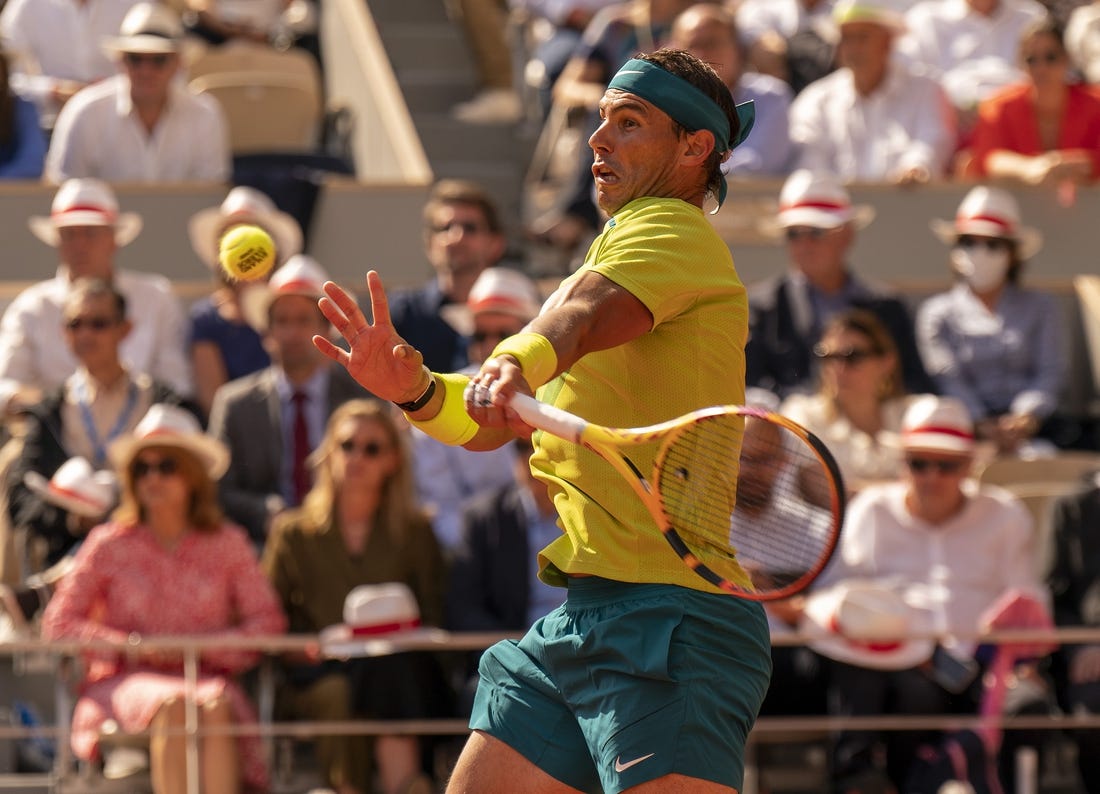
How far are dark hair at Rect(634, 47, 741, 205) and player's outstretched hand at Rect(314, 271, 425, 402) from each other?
0.64 meters

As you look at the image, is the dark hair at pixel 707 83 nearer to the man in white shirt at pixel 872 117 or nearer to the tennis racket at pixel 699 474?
the tennis racket at pixel 699 474

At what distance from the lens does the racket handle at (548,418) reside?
368 cm

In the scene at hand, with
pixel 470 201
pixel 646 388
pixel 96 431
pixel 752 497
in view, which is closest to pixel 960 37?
pixel 470 201

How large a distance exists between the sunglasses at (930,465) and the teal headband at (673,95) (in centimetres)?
385

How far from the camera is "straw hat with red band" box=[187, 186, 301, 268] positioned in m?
9.08

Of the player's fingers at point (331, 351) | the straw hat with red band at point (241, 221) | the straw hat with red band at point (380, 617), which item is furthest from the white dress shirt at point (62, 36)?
the player's fingers at point (331, 351)

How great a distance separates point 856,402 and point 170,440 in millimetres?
2510

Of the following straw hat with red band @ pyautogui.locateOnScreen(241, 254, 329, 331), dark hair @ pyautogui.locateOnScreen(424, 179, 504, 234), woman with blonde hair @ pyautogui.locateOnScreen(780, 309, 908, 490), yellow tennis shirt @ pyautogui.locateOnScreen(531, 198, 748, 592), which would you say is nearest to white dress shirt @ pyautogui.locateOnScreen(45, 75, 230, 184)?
dark hair @ pyautogui.locateOnScreen(424, 179, 504, 234)

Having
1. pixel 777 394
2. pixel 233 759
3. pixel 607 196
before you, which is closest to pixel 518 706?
pixel 607 196

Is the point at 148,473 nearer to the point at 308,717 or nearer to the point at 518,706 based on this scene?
the point at 308,717

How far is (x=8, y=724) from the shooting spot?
7.48 metres

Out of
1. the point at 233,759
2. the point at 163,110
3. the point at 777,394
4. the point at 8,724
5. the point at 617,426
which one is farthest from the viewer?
the point at 163,110

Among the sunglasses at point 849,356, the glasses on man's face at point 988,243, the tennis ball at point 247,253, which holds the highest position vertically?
the tennis ball at point 247,253

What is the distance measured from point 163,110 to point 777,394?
312 cm
